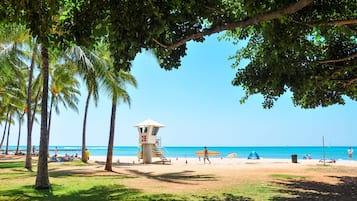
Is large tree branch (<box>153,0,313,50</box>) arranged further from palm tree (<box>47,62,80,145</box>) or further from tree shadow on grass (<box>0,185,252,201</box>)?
palm tree (<box>47,62,80,145</box>)

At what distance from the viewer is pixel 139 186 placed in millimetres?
12062

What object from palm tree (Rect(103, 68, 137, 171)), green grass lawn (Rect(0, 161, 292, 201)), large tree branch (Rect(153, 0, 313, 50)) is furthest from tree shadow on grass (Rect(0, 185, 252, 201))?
large tree branch (Rect(153, 0, 313, 50))

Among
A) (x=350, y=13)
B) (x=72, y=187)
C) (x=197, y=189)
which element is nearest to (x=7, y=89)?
(x=72, y=187)

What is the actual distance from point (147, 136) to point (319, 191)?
63.5 feet

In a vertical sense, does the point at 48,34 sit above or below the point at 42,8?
below

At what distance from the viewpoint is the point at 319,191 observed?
11242 millimetres

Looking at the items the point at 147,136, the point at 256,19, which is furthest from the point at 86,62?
the point at 147,136

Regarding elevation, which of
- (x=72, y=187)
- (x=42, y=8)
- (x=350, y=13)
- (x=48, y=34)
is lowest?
(x=72, y=187)

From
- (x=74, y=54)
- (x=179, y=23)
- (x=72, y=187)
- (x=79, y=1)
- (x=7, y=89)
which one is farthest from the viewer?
(x=7, y=89)

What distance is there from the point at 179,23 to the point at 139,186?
6.72m

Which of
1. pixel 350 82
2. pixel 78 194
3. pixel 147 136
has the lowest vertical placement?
pixel 78 194

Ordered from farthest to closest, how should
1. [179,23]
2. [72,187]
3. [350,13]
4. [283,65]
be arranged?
[72,187]
[283,65]
[350,13]
[179,23]

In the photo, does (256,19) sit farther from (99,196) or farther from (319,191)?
(319,191)

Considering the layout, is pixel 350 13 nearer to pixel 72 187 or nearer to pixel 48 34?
pixel 48 34
